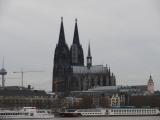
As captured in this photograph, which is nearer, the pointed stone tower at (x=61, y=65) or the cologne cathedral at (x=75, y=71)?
the pointed stone tower at (x=61, y=65)

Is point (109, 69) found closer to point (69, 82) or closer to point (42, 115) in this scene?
point (69, 82)

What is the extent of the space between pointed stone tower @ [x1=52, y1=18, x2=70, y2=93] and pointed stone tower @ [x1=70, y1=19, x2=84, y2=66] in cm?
141

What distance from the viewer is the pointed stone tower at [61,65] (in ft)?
453

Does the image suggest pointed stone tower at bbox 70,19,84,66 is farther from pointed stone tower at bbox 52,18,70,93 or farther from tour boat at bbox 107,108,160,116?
tour boat at bbox 107,108,160,116

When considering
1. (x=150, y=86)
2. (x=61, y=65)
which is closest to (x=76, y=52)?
(x=61, y=65)

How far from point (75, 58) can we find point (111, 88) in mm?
10852

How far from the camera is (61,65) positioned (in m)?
142

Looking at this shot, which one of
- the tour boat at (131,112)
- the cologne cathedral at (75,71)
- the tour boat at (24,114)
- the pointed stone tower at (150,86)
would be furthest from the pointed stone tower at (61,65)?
the tour boat at (24,114)

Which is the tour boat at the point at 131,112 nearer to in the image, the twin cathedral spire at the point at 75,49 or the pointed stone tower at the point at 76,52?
the twin cathedral spire at the point at 75,49

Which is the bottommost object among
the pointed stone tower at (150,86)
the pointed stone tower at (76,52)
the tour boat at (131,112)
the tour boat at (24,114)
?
the tour boat at (24,114)

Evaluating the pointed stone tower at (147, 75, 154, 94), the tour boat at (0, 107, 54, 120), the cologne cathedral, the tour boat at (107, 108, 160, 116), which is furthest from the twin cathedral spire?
the tour boat at (0, 107, 54, 120)

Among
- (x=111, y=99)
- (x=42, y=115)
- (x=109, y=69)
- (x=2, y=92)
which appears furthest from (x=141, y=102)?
(x=42, y=115)

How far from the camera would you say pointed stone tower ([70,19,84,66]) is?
139 m

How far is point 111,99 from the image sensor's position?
136250 mm
